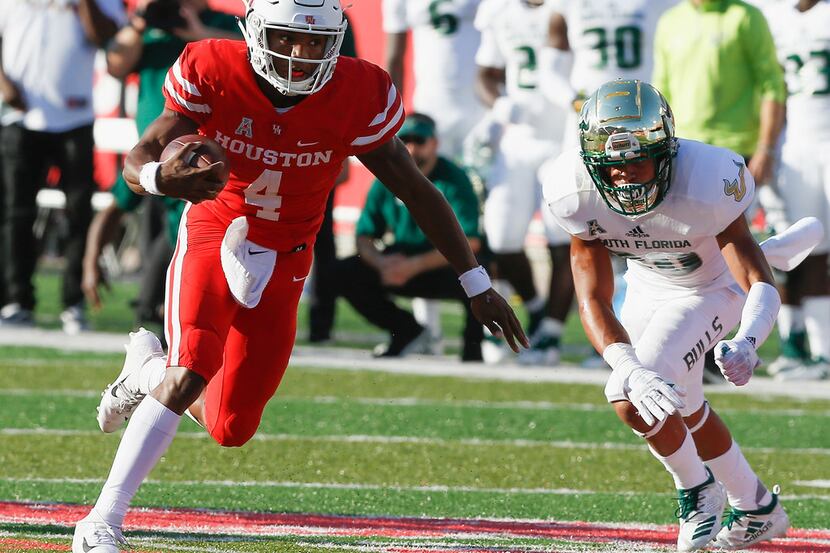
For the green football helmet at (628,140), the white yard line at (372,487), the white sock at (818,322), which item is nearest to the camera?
the green football helmet at (628,140)

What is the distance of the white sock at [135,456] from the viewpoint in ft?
14.3

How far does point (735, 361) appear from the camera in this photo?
4.48 m

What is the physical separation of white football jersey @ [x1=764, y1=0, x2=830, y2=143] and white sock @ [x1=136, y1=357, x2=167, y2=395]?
482 centimetres

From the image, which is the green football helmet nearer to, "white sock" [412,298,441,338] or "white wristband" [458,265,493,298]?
"white wristband" [458,265,493,298]

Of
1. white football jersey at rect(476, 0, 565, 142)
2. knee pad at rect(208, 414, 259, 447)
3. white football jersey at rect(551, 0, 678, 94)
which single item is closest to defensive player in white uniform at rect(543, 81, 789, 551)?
knee pad at rect(208, 414, 259, 447)

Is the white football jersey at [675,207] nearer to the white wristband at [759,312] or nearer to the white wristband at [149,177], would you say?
the white wristband at [759,312]

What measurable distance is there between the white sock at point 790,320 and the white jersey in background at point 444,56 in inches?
87.7

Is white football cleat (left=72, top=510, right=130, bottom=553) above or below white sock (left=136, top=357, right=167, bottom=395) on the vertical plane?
above

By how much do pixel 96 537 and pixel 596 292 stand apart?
63.3 inches

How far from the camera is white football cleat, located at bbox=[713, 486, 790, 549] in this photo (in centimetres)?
512

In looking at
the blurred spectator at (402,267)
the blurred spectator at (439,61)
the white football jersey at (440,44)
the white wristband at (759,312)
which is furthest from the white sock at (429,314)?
the white wristband at (759,312)

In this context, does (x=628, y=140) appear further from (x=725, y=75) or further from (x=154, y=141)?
(x=725, y=75)

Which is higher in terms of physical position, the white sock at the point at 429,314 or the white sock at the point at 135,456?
the white sock at the point at 135,456

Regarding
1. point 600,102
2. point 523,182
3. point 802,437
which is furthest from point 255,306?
point 523,182
